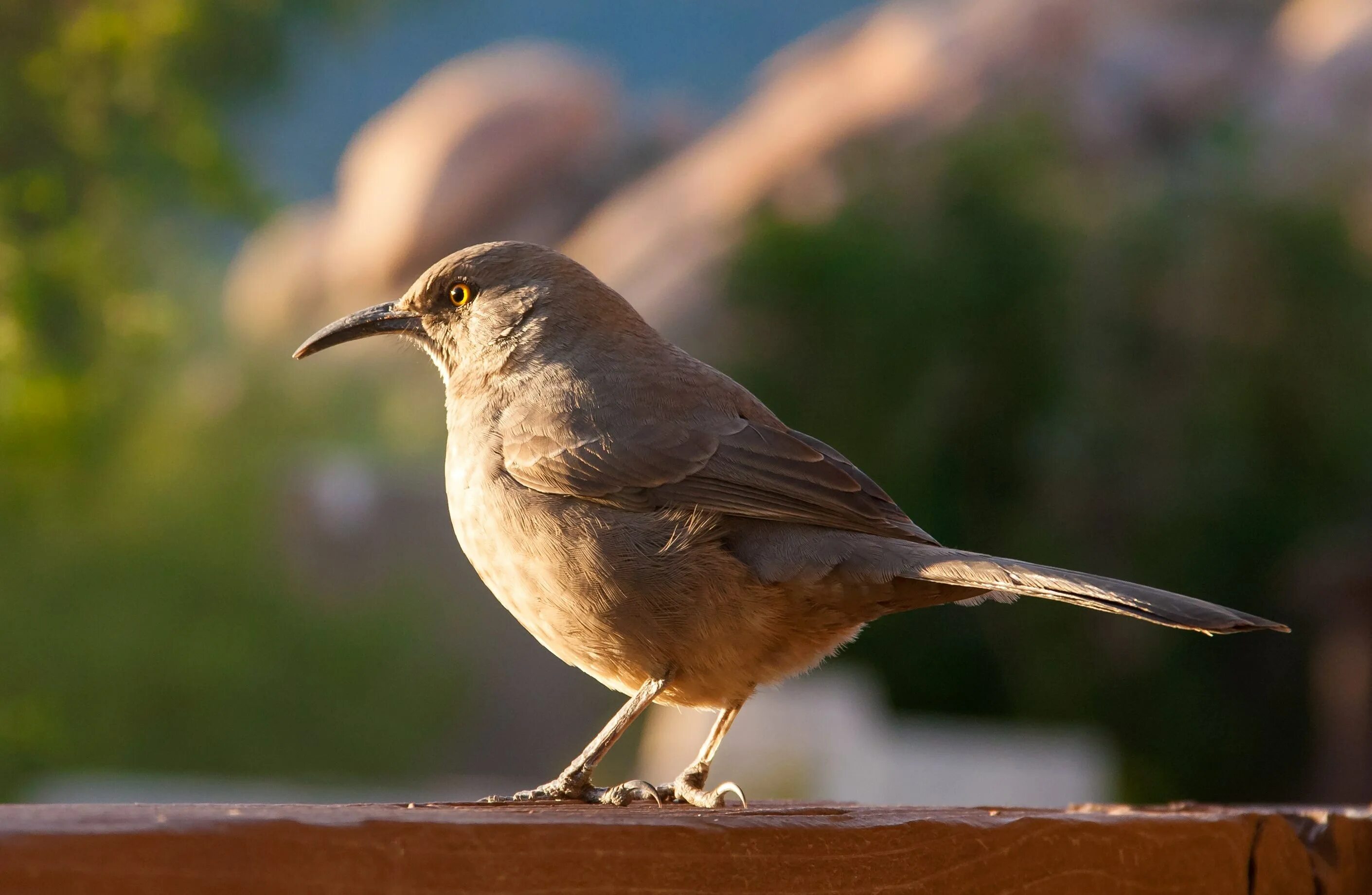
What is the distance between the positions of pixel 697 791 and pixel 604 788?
0.29m

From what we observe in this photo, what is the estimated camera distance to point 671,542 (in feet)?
8.88

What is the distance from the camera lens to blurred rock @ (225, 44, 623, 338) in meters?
22.5

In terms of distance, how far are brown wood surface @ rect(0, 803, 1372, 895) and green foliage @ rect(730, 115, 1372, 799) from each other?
13079 mm

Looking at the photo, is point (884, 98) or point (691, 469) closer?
point (691, 469)

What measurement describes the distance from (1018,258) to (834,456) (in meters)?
14.4

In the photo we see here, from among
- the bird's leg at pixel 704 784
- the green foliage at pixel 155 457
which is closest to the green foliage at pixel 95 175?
the green foliage at pixel 155 457

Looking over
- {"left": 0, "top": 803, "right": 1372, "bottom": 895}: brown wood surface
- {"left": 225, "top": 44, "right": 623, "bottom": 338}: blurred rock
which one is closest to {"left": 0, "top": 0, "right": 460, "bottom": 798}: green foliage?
{"left": 225, "top": 44, "right": 623, "bottom": 338}: blurred rock

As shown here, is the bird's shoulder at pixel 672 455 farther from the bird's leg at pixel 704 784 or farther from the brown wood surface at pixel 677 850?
the brown wood surface at pixel 677 850

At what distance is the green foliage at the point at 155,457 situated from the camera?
25.1ft

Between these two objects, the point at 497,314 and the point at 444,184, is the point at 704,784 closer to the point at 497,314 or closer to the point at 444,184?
the point at 497,314

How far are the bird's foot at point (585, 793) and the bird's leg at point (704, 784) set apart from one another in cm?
4

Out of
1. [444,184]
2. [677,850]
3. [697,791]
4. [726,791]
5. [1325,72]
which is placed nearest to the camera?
[677,850]

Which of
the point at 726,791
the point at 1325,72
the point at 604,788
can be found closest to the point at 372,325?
the point at 604,788

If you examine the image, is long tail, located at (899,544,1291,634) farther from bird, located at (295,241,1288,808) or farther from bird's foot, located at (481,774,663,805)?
bird's foot, located at (481,774,663,805)
